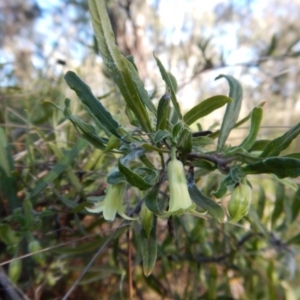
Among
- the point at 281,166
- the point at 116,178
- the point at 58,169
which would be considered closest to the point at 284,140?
the point at 281,166

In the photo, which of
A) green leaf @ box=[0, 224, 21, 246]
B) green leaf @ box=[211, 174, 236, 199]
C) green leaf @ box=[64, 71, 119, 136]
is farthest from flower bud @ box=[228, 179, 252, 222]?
green leaf @ box=[0, 224, 21, 246]

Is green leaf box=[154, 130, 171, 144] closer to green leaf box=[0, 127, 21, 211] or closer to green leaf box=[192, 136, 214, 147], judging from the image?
green leaf box=[192, 136, 214, 147]

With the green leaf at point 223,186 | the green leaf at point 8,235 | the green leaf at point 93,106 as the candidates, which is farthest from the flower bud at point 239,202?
the green leaf at point 8,235

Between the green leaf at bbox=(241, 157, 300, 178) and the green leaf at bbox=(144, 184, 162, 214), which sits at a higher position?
the green leaf at bbox=(241, 157, 300, 178)

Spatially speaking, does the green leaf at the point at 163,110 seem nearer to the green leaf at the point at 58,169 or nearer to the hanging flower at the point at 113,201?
the hanging flower at the point at 113,201

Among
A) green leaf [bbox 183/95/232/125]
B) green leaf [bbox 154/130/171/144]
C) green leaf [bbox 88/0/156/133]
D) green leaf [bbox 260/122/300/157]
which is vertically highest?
green leaf [bbox 88/0/156/133]
